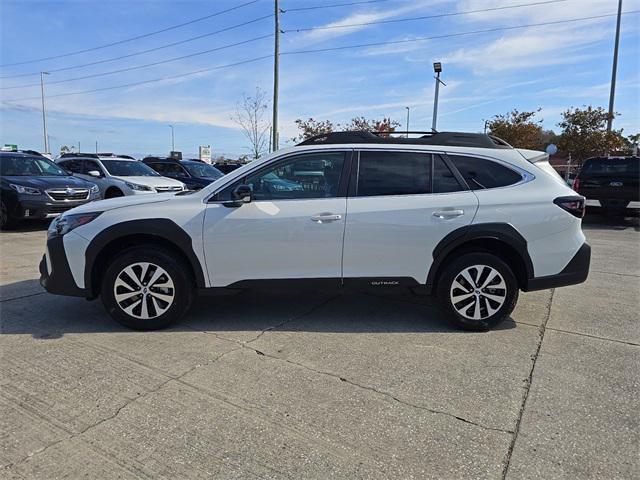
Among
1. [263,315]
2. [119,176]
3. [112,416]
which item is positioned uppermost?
[119,176]

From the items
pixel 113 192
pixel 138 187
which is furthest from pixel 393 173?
pixel 113 192

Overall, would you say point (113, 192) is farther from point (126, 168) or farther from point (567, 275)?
point (567, 275)

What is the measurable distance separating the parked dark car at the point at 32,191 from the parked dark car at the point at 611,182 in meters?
12.4

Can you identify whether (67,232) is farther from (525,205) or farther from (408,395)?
(525,205)

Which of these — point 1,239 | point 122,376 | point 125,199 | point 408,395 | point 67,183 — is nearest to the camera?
point 408,395

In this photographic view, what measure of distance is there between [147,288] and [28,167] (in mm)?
8904

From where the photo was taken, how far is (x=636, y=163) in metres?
11.9

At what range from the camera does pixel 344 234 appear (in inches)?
163

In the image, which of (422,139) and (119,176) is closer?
(422,139)

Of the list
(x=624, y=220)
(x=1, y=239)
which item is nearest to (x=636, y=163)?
(x=624, y=220)

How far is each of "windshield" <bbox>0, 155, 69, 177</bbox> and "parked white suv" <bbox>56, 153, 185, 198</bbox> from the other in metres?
0.85

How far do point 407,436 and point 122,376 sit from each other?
2.05 metres

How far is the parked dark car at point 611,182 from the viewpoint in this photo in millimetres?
11651

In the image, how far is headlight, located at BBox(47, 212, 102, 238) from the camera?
4.21m
